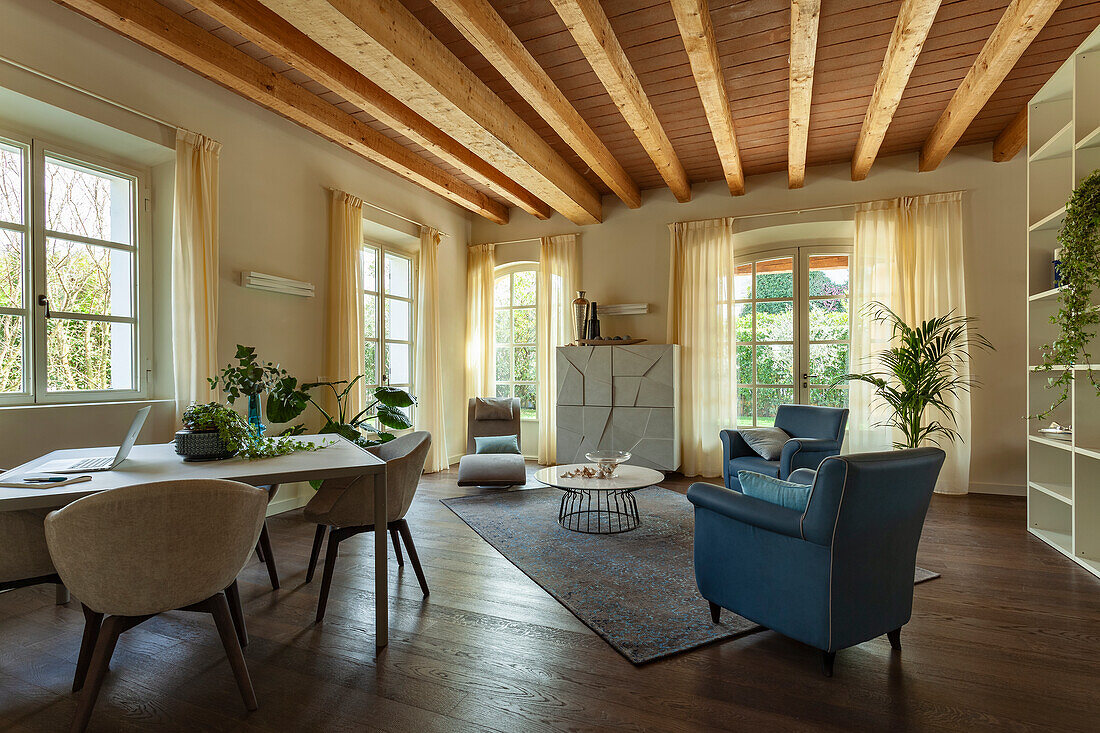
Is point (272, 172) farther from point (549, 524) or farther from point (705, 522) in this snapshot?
point (705, 522)

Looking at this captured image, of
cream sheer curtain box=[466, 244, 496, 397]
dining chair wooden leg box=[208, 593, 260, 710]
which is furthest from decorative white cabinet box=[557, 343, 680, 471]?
dining chair wooden leg box=[208, 593, 260, 710]

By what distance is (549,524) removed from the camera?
421 centimetres

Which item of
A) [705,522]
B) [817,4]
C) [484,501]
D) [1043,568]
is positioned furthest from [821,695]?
[484,501]

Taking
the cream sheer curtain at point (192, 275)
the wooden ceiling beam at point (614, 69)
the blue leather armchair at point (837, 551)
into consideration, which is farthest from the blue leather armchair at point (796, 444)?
the cream sheer curtain at point (192, 275)

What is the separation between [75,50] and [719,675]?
4417 mm

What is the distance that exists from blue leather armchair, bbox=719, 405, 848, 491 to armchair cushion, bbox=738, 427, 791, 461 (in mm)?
47

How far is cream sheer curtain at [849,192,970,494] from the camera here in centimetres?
525

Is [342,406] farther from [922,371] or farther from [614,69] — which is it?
[922,371]

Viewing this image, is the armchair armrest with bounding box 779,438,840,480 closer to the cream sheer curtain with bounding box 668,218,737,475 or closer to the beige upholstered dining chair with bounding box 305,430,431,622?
the cream sheer curtain with bounding box 668,218,737,475

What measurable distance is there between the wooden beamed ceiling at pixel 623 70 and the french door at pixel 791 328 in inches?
39.5

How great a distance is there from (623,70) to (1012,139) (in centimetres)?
353

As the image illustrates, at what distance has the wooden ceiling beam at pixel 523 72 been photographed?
9.64 feet

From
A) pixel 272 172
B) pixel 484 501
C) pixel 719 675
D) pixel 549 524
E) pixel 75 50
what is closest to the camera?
pixel 719 675

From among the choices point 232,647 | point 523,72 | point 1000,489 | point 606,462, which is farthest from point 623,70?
point 1000,489
